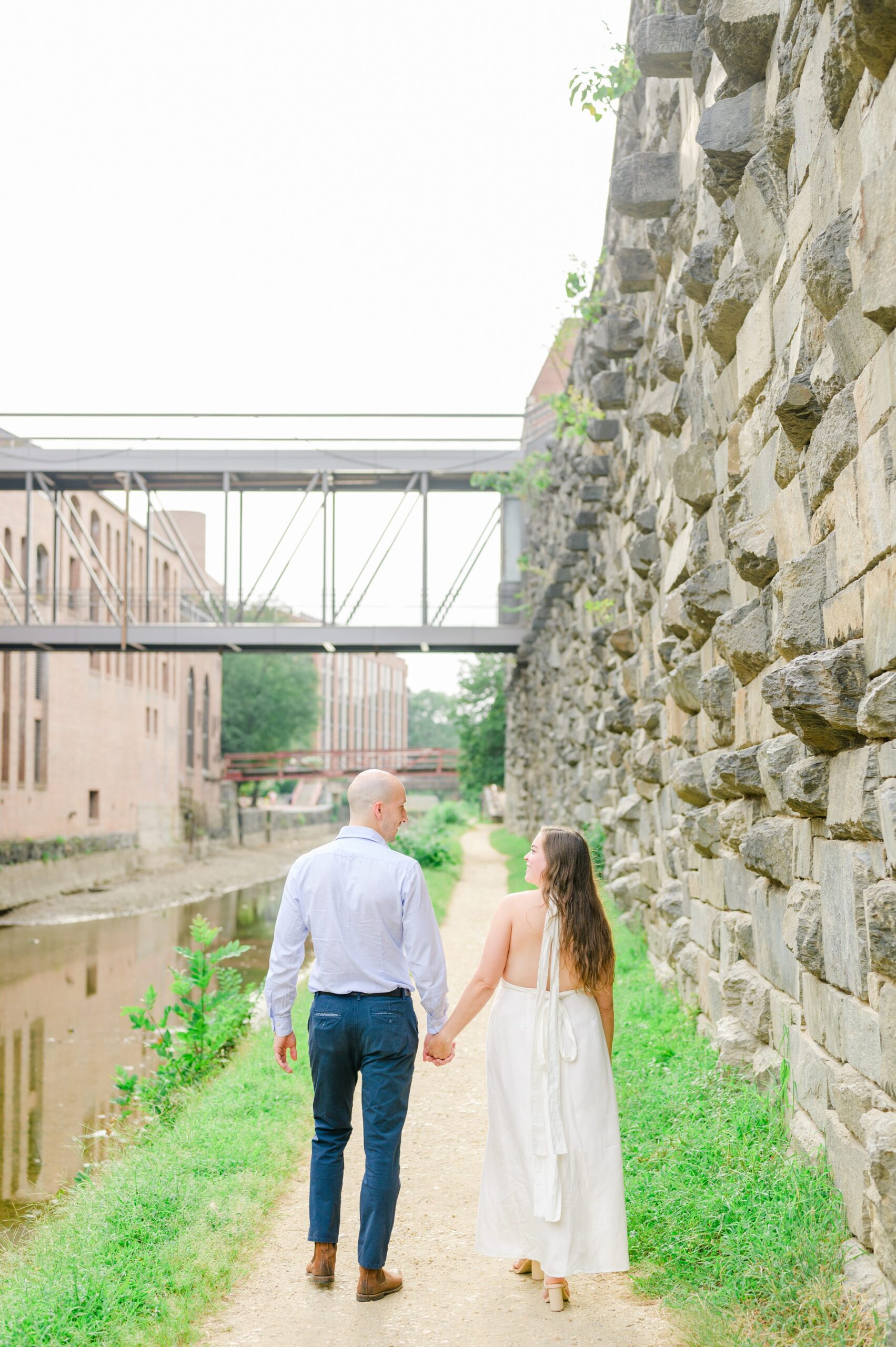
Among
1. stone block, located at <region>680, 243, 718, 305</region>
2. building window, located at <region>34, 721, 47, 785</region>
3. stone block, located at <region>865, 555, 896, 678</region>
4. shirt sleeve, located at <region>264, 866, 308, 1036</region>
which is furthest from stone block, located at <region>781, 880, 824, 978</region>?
building window, located at <region>34, 721, 47, 785</region>

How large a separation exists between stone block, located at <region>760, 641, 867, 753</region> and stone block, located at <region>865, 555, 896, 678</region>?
2.6 inches

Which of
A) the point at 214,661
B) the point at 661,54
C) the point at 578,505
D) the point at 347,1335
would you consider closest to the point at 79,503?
the point at 214,661

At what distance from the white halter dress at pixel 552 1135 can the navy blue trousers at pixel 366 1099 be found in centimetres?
30

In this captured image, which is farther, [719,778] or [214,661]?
[214,661]

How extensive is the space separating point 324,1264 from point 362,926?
1150mm

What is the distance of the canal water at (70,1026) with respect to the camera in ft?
25.3

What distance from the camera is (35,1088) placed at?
380 inches

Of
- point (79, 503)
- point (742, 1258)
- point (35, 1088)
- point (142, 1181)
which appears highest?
point (79, 503)

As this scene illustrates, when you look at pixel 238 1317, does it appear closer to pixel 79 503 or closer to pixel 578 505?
pixel 578 505

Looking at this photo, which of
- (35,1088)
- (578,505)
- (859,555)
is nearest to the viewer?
(859,555)

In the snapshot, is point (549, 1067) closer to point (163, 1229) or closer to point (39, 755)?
point (163, 1229)

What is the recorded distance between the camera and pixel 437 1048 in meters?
4.03

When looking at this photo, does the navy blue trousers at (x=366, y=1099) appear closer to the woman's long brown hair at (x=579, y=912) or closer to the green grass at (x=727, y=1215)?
the woman's long brown hair at (x=579, y=912)

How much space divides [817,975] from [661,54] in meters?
4.47
